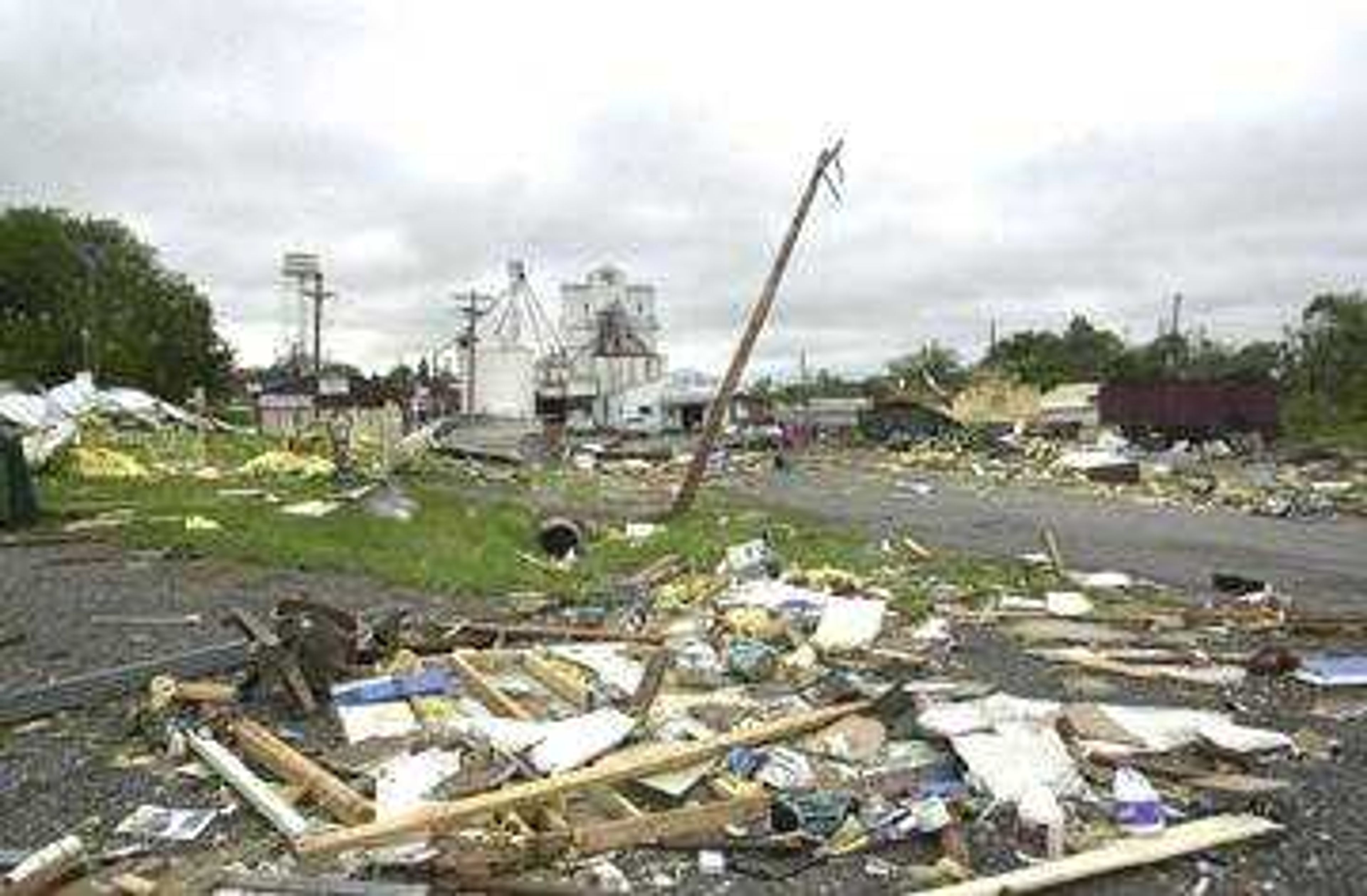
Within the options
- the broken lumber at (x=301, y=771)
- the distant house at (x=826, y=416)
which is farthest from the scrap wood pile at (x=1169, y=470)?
the broken lumber at (x=301, y=771)

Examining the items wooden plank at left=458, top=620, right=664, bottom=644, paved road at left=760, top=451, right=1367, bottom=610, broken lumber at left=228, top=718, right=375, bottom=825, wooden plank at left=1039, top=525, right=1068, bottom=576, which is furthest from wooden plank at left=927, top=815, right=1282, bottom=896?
wooden plank at left=1039, top=525, right=1068, bottom=576

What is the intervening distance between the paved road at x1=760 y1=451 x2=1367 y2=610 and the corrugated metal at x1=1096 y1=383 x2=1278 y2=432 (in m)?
22.6

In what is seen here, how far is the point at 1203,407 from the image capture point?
204 ft

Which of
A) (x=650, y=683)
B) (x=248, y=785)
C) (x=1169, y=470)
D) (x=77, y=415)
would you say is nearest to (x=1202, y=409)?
(x=1169, y=470)

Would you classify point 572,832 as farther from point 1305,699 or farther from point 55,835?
point 1305,699

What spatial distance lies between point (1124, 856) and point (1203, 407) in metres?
56.8

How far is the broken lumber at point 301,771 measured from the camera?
339 inches

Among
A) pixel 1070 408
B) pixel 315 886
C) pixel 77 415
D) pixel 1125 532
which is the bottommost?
pixel 1125 532

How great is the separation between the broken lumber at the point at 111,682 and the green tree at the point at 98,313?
60.8m

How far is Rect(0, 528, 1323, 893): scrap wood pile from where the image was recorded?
805 centimetres

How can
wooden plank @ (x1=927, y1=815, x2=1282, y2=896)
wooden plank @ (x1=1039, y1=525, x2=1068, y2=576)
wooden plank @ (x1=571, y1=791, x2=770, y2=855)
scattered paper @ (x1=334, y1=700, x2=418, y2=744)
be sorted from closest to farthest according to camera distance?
wooden plank @ (x1=927, y1=815, x2=1282, y2=896) < wooden plank @ (x1=571, y1=791, x2=770, y2=855) < scattered paper @ (x1=334, y1=700, x2=418, y2=744) < wooden plank @ (x1=1039, y1=525, x2=1068, y2=576)

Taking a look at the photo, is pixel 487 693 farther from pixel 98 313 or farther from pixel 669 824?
pixel 98 313

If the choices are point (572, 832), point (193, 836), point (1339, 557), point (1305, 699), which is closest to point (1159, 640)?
point (1305, 699)

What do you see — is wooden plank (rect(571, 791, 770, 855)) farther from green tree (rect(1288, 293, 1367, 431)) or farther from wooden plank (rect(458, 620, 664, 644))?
green tree (rect(1288, 293, 1367, 431))
